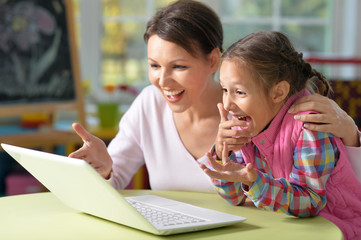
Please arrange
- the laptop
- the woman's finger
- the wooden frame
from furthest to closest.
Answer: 1. the wooden frame
2. the woman's finger
3. the laptop

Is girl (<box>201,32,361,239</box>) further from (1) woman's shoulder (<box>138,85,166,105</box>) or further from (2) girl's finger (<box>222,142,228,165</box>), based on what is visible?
(1) woman's shoulder (<box>138,85,166,105</box>)

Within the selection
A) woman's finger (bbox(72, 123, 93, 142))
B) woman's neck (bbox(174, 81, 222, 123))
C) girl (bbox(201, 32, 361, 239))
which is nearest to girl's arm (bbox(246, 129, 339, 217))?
girl (bbox(201, 32, 361, 239))

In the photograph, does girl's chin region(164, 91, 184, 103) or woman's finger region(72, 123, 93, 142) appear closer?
woman's finger region(72, 123, 93, 142)

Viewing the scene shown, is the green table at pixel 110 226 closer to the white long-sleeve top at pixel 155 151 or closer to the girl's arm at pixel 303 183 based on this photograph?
the girl's arm at pixel 303 183

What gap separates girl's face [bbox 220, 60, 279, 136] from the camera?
1339 mm

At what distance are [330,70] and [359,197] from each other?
2.64 meters

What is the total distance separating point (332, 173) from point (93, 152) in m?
0.58

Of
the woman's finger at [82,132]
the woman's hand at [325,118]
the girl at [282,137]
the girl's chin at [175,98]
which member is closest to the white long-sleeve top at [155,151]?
the girl's chin at [175,98]

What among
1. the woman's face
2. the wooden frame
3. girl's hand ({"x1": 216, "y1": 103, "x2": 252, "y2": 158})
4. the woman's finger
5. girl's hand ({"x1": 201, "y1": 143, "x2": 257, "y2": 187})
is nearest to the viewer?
girl's hand ({"x1": 201, "y1": 143, "x2": 257, "y2": 187})

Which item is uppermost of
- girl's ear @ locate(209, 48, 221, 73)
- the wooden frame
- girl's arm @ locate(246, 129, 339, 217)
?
girl's ear @ locate(209, 48, 221, 73)

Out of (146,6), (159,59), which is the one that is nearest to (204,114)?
(159,59)

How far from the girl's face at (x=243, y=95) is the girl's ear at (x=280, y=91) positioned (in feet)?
0.04

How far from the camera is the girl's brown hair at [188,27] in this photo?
65.4 inches

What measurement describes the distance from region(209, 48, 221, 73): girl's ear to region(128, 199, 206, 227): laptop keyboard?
581 mm
